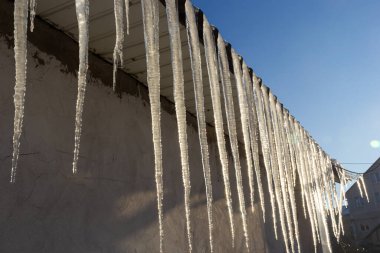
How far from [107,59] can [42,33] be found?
65 cm

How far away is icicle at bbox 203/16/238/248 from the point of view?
179 centimetres

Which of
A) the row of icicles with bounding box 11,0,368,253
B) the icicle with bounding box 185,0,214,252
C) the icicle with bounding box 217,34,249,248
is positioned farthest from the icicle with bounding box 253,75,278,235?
the icicle with bounding box 185,0,214,252

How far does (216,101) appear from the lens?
1987 mm

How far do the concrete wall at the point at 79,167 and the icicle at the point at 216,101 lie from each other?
105 cm

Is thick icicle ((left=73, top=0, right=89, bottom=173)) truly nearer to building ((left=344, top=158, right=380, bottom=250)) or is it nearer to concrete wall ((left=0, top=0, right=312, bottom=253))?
concrete wall ((left=0, top=0, right=312, bottom=253))

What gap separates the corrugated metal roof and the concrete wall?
105 millimetres

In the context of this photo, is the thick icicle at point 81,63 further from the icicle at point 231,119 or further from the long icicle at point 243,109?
the long icicle at point 243,109

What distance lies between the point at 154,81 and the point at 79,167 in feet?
4.31

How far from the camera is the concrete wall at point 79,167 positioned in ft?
6.96

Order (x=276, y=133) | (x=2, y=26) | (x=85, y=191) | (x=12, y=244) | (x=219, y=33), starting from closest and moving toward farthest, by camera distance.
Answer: (x=12, y=244), (x=2, y=26), (x=219, y=33), (x=85, y=191), (x=276, y=133)

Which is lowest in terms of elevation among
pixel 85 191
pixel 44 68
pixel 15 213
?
pixel 15 213

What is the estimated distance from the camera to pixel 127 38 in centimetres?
270

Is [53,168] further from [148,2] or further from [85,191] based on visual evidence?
[148,2]

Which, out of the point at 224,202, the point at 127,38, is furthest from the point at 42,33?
the point at 224,202
